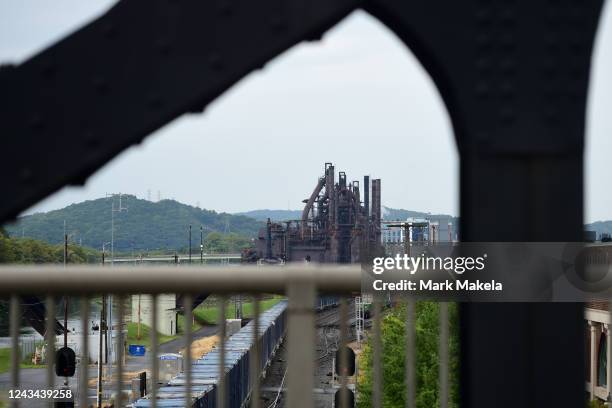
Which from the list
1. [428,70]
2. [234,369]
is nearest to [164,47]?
[428,70]

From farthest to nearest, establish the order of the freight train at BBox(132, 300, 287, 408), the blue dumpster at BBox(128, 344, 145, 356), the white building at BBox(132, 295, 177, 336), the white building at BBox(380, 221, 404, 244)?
the white building at BBox(380, 221, 404, 244) → the freight train at BBox(132, 300, 287, 408) → the blue dumpster at BBox(128, 344, 145, 356) → the white building at BBox(132, 295, 177, 336)

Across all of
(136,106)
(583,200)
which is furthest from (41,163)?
(583,200)

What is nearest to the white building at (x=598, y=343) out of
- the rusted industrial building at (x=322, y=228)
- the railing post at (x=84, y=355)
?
the railing post at (x=84, y=355)

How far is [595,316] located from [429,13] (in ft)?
4.96

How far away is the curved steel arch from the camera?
2193 millimetres

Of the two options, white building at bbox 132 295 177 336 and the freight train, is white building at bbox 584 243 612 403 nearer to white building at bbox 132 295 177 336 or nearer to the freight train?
the freight train

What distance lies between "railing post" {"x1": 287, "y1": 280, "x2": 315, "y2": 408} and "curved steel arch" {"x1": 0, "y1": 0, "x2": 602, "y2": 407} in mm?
671

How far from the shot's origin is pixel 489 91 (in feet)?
7.18

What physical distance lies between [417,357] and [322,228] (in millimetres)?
88662

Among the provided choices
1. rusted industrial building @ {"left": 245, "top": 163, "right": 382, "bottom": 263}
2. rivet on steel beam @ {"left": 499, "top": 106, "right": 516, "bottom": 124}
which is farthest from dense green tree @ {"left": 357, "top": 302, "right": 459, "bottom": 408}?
rusted industrial building @ {"left": 245, "top": 163, "right": 382, "bottom": 263}

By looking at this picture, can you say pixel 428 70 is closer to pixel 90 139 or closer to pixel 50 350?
pixel 90 139

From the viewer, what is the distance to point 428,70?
2.26 metres

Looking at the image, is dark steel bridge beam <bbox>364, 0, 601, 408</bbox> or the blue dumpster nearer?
dark steel bridge beam <bbox>364, 0, 601, 408</bbox>

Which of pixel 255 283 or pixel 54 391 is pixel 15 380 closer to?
pixel 54 391
